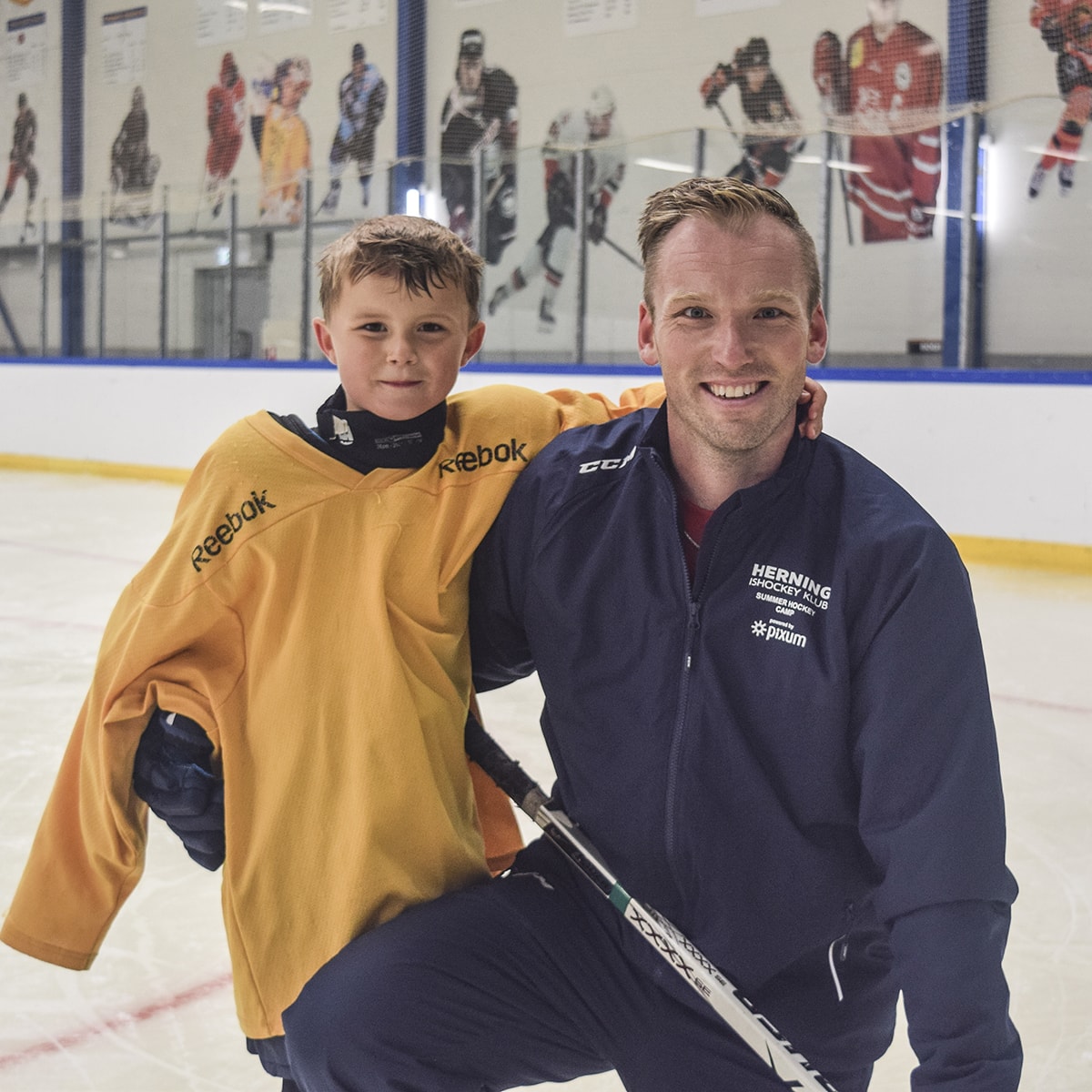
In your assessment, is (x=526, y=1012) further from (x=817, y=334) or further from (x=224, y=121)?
(x=224, y=121)

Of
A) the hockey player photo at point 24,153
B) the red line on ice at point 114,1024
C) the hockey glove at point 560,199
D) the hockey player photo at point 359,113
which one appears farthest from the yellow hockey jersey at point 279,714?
the hockey player photo at point 24,153

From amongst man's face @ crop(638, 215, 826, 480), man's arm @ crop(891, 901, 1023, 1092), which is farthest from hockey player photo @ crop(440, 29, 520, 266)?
man's arm @ crop(891, 901, 1023, 1092)

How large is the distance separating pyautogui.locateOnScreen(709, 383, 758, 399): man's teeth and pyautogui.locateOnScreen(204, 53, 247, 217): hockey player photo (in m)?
10.0

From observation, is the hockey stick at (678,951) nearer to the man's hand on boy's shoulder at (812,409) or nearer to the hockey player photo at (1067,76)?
the man's hand on boy's shoulder at (812,409)

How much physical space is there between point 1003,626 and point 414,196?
5.03 meters

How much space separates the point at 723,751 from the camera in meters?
1.21

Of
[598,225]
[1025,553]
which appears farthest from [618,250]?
[1025,553]

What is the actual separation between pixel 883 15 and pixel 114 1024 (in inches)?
273

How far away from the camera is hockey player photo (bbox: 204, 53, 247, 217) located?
10594 mm

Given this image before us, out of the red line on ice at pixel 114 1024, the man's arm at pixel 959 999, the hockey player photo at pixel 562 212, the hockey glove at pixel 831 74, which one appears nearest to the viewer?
the man's arm at pixel 959 999

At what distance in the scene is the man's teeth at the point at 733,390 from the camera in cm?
128

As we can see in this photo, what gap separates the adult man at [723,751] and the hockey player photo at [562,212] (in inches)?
228

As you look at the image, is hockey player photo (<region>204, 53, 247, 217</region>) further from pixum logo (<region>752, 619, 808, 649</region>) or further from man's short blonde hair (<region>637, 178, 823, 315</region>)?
pixum logo (<region>752, 619, 808, 649</region>)

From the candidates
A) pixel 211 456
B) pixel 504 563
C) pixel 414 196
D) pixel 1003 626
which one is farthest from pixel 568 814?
pixel 414 196
